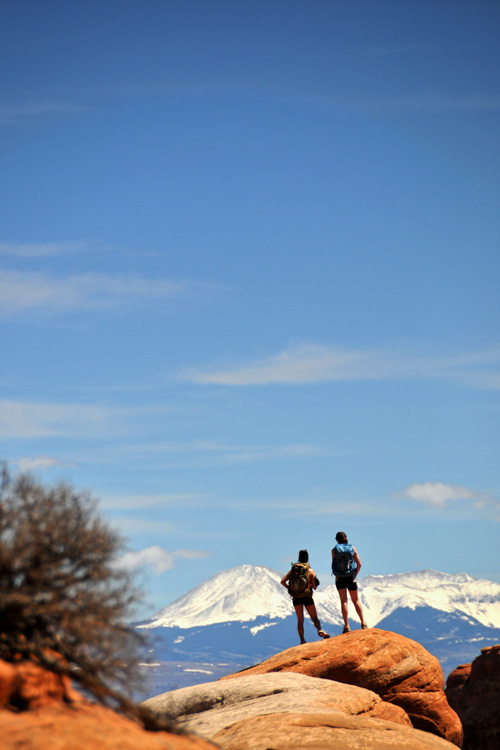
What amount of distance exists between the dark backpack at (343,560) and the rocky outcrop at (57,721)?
471 inches

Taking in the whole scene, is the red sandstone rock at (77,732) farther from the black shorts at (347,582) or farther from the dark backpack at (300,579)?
the dark backpack at (300,579)

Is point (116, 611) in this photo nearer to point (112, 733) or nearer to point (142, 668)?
point (142, 668)

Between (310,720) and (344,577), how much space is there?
7.50 m

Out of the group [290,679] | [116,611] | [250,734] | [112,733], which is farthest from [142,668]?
[290,679]

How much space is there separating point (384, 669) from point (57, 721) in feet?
45.9

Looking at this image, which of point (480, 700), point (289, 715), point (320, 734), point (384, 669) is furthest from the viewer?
point (480, 700)

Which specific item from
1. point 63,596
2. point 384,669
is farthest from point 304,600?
point 63,596

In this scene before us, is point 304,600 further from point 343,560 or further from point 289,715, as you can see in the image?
point 289,715

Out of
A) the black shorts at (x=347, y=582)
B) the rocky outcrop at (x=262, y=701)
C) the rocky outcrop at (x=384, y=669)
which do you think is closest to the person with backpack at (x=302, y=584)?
the black shorts at (x=347, y=582)

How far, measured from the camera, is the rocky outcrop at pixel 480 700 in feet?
138

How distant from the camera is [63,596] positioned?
364 inches

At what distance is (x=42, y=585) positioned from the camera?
9219 mm

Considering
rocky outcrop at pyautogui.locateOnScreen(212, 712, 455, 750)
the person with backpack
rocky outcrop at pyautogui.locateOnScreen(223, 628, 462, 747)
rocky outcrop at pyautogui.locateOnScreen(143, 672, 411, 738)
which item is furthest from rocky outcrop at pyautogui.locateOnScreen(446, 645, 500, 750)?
rocky outcrop at pyautogui.locateOnScreen(212, 712, 455, 750)

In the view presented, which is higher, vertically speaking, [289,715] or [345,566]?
[345,566]
